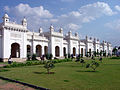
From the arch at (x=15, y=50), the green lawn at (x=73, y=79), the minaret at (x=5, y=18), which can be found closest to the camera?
the green lawn at (x=73, y=79)

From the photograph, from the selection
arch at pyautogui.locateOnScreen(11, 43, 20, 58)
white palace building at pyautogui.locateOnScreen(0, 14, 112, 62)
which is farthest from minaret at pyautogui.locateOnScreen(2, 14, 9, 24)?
arch at pyautogui.locateOnScreen(11, 43, 20, 58)

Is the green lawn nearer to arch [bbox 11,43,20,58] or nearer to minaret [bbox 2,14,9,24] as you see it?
minaret [bbox 2,14,9,24]

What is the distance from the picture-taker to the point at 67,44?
42312 millimetres

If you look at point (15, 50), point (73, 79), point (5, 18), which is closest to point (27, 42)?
point (15, 50)

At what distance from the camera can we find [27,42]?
1174 inches

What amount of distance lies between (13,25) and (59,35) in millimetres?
14271

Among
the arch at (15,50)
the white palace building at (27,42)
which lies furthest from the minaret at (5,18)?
the arch at (15,50)

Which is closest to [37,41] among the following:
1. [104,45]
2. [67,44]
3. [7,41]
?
[7,41]

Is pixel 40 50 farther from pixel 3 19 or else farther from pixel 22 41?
pixel 3 19

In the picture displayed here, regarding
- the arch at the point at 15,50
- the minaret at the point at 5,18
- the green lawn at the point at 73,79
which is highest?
the minaret at the point at 5,18

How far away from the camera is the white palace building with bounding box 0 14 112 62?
82.7 ft

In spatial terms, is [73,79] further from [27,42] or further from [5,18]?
[27,42]

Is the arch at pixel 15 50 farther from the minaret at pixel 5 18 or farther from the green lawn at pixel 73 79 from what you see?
the green lawn at pixel 73 79

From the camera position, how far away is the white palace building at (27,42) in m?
25.2
